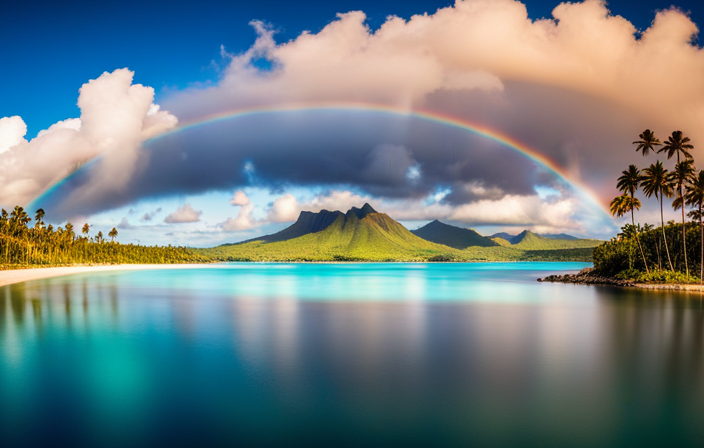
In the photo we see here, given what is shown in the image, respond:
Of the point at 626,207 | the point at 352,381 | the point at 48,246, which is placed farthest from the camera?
the point at 48,246

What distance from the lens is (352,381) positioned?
16984mm

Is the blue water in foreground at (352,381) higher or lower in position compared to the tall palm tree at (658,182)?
lower

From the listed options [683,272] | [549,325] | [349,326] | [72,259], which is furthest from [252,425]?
[72,259]

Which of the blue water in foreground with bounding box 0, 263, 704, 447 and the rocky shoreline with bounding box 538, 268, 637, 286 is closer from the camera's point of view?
the blue water in foreground with bounding box 0, 263, 704, 447

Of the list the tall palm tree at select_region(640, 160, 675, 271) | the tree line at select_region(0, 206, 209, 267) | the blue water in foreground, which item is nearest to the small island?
the tall palm tree at select_region(640, 160, 675, 271)

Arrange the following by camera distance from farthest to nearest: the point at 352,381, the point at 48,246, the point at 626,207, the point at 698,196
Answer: the point at 48,246 → the point at 626,207 → the point at 698,196 → the point at 352,381

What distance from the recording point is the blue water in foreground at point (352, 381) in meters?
11.9

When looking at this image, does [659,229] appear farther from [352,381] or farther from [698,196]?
[352,381]

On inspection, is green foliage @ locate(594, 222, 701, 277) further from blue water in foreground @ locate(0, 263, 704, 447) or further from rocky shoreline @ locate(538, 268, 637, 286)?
blue water in foreground @ locate(0, 263, 704, 447)

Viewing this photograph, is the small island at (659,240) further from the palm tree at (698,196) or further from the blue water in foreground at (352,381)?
the blue water in foreground at (352,381)

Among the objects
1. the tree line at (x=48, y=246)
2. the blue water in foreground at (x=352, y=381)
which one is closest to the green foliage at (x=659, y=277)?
the blue water in foreground at (x=352, y=381)

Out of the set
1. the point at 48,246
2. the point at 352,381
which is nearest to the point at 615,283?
the point at 352,381

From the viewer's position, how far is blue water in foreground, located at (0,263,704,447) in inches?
469

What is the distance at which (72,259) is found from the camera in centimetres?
15138
